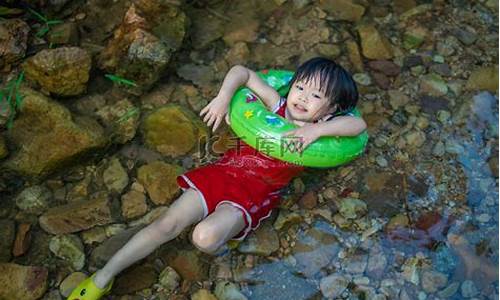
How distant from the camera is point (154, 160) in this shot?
330 cm

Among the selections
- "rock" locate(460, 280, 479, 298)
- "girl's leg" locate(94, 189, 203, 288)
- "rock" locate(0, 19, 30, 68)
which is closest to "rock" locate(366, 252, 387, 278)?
"rock" locate(460, 280, 479, 298)

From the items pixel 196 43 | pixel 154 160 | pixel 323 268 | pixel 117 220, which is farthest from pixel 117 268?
pixel 196 43

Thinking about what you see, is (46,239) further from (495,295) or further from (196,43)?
(495,295)

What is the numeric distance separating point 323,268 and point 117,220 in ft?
3.67

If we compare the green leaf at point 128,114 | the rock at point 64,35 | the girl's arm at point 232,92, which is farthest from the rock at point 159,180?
the rock at point 64,35

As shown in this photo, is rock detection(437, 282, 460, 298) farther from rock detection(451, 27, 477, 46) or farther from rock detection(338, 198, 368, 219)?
rock detection(451, 27, 477, 46)

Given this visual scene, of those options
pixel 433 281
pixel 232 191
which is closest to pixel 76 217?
pixel 232 191

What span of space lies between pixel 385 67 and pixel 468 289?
5.17 feet

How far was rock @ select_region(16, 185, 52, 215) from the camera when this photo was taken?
304cm

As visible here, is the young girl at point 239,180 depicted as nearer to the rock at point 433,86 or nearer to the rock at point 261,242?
the rock at point 261,242

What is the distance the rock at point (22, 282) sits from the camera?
267cm

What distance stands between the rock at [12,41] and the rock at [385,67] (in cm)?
221

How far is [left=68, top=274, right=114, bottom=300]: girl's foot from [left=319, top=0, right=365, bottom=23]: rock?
2.47 meters

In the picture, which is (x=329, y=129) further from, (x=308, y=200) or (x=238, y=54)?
(x=238, y=54)
